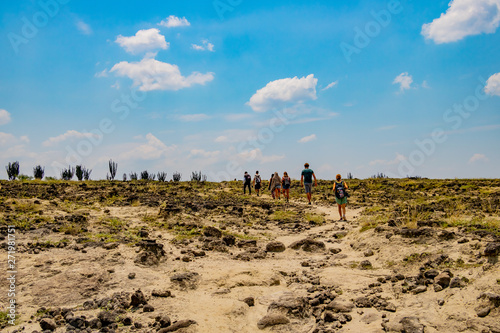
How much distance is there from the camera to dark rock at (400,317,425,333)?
434 cm

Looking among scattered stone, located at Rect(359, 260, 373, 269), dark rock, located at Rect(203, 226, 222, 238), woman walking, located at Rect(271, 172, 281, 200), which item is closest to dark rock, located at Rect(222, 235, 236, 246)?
dark rock, located at Rect(203, 226, 222, 238)

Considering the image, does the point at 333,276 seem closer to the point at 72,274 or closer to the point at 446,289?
the point at 446,289

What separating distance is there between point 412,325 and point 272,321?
1.86 metres

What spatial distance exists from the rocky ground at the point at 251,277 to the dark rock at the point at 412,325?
0.6 inches

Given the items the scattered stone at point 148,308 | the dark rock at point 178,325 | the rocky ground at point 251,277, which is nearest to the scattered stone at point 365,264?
the rocky ground at point 251,277

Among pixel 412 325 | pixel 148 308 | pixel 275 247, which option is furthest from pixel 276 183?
pixel 412 325

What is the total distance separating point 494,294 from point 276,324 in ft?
9.61

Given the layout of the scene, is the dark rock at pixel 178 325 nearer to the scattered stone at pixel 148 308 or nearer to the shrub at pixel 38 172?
the scattered stone at pixel 148 308

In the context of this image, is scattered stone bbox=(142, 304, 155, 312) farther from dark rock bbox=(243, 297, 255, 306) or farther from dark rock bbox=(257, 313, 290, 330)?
dark rock bbox=(257, 313, 290, 330)

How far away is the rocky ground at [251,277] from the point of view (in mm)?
Result: 4973

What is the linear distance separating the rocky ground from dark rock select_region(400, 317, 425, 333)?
0.01 metres

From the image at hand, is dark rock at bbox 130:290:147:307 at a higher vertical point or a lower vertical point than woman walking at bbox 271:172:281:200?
lower

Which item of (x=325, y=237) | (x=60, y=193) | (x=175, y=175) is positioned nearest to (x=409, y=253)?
(x=325, y=237)

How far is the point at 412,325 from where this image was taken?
14.5 feet
